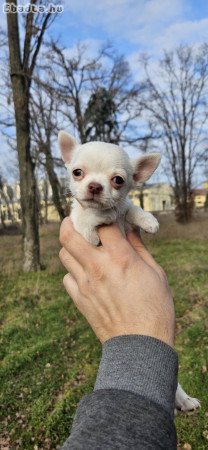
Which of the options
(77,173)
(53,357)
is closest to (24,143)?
(53,357)

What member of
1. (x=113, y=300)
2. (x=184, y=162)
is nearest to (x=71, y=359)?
(x=113, y=300)

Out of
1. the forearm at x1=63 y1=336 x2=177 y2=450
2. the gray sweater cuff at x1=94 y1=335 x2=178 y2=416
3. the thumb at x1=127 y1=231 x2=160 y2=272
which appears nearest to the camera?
the forearm at x1=63 y1=336 x2=177 y2=450

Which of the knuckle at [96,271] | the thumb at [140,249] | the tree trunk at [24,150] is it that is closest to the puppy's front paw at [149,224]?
the thumb at [140,249]

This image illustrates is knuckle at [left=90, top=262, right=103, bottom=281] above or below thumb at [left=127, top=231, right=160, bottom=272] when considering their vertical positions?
below

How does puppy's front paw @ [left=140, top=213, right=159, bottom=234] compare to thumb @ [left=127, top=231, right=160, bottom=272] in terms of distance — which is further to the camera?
puppy's front paw @ [left=140, top=213, right=159, bottom=234]

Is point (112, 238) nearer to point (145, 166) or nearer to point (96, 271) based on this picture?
point (96, 271)

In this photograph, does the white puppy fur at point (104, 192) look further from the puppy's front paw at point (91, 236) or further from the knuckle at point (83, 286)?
the knuckle at point (83, 286)

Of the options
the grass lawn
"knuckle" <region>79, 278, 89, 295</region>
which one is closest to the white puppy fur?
"knuckle" <region>79, 278, 89, 295</region>

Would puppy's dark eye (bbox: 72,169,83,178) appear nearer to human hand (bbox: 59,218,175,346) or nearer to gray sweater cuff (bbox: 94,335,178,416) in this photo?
human hand (bbox: 59,218,175,346)
